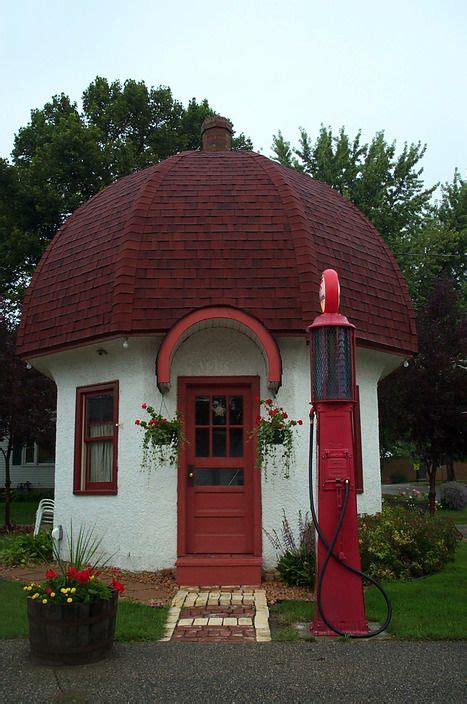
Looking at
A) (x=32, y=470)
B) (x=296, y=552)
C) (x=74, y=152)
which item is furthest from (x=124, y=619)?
(x=32, y=470)

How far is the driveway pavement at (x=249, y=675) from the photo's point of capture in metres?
4.37

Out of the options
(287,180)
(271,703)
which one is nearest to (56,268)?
(287,180)

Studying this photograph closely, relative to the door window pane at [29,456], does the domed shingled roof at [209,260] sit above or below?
above

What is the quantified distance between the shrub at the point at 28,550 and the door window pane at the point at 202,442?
9.12 ft

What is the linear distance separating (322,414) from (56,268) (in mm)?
6125

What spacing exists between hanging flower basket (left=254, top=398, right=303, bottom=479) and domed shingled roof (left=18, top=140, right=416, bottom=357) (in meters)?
1.07

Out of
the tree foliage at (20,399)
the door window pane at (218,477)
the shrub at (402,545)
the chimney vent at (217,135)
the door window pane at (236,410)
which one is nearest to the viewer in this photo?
the shrub at (402,545)

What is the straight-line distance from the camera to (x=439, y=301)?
1694 cm

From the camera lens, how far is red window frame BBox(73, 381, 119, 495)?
912 cm

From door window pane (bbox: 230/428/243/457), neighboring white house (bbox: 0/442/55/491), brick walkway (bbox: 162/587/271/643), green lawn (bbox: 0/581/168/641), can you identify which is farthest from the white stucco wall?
neighboring white house (bbox: 0/442/55/491)

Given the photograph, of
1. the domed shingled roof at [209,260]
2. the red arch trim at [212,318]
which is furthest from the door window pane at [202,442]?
the domed shingled roof at [209,260]

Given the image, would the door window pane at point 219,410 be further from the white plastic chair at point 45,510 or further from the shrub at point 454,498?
the shrub at point 454,498

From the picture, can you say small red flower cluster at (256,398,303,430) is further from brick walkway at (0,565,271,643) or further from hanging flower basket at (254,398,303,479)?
brick walkway at (0,565,271,643)

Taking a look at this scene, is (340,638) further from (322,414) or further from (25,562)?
(25,562)
